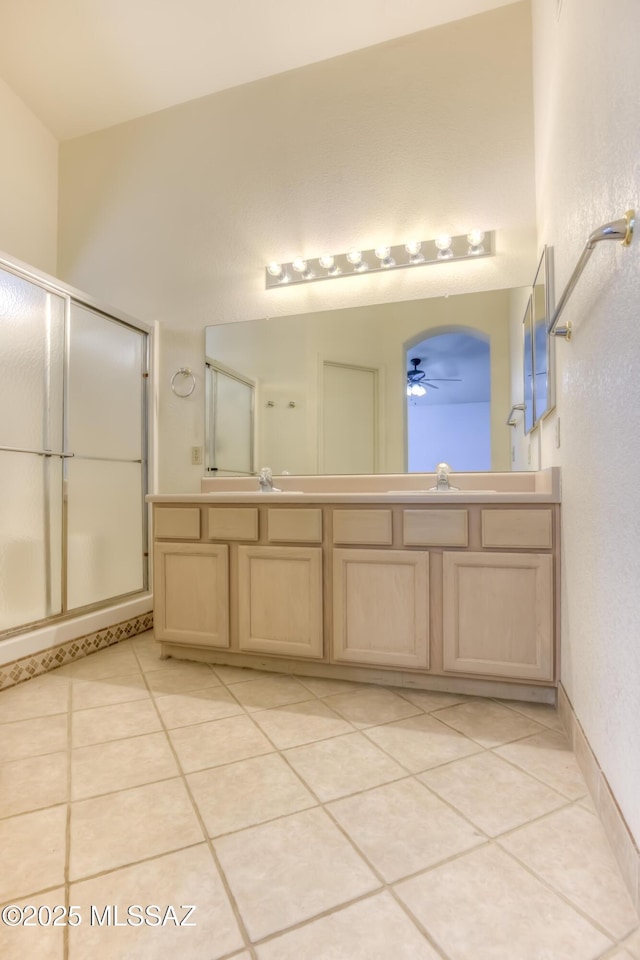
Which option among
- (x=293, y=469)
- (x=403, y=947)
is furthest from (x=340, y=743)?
(x=293, y=469)

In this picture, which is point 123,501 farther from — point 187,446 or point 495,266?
point 495,266

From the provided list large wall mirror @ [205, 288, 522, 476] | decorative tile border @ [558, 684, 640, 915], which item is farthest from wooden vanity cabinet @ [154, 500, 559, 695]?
large wall mirror @ [205, 288, 522, 476]

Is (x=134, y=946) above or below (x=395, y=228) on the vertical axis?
below

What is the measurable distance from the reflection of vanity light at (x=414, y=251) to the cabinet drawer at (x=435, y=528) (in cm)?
129

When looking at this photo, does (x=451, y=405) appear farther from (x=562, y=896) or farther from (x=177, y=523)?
(x=562, y=896)

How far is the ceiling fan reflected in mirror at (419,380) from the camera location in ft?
7.38

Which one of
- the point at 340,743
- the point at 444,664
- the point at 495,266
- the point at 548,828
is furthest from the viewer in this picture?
the point at 495,266

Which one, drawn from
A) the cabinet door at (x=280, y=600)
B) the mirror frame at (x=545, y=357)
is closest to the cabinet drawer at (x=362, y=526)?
the cabinet door at (x=280, y=600)

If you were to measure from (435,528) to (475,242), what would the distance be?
4.51ft

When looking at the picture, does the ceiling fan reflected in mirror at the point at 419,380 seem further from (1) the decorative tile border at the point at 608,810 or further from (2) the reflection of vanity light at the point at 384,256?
(1) the decorative tile border at the point at 608,810

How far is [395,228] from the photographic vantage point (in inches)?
92.6

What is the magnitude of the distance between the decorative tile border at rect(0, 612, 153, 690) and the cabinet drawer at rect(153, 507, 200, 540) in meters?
0.67

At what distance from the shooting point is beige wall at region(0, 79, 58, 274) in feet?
8.74

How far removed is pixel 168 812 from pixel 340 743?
0.52m
